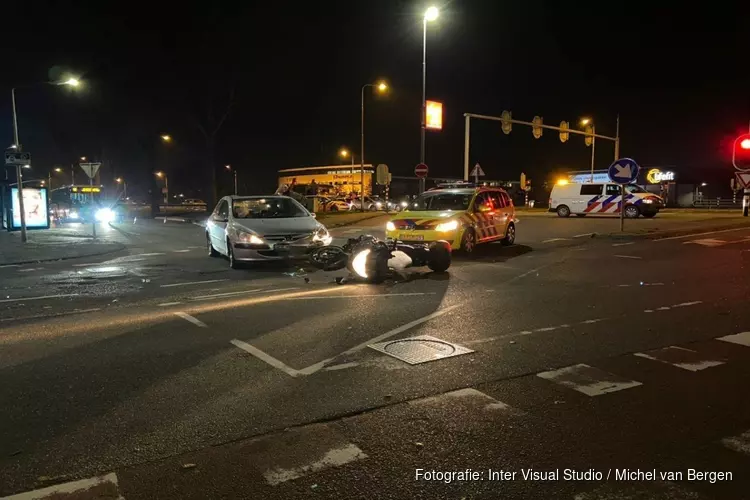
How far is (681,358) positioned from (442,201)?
9.91 metres

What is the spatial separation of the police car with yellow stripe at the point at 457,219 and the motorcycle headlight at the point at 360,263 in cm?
276

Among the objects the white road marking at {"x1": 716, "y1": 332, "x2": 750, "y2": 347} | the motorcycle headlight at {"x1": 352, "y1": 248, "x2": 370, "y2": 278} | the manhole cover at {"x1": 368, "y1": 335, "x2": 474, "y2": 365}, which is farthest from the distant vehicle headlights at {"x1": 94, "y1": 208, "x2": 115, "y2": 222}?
the white road marking at {"x1": 716, "y1": 332, "x2": 750, "y2": 347}

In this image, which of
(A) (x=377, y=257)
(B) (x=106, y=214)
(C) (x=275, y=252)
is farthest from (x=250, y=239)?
(B) (x=106, y=214)

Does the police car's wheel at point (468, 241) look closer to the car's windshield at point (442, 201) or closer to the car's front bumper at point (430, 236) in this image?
the car's front bumper at point (430, 236)

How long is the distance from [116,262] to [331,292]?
7.51 metres

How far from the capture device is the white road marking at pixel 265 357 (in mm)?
5449

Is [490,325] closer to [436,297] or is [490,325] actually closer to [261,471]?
[436,297]

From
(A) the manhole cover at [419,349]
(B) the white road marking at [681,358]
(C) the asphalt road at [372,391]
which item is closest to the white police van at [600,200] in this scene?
(C) the asphalt road at [372,391]

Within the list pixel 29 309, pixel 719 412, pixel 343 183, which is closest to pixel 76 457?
pixel 719 412

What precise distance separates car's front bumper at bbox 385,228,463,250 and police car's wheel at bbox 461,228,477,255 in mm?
205

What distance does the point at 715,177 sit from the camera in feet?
218

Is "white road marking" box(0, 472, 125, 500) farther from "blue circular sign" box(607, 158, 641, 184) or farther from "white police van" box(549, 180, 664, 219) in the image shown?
"white police van" box(549, 180, 664, 219)

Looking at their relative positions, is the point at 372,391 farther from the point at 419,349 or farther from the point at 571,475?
the point at 571,475

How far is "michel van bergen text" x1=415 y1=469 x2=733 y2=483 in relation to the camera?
344 centimetres
